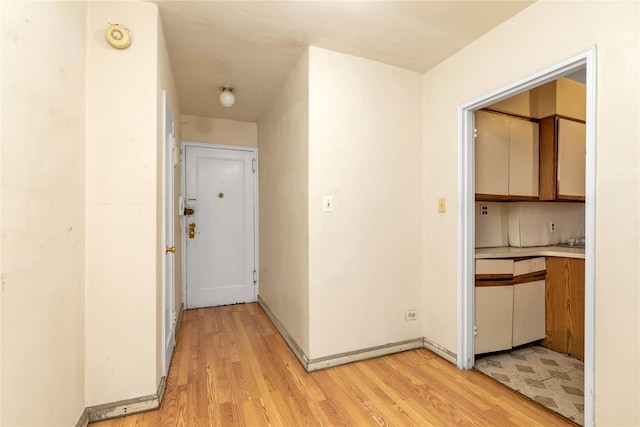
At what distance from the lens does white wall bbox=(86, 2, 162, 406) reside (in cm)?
163

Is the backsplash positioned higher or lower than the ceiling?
lower

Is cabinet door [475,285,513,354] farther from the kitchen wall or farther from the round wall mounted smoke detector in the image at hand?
the round wall mounted smoke detector

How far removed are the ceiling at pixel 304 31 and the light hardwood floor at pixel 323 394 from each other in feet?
7.77

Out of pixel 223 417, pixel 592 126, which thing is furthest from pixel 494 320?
pixel 223 417

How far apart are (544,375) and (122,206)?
9.87 ft

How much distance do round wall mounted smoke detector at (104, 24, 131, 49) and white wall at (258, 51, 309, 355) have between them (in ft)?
3.73

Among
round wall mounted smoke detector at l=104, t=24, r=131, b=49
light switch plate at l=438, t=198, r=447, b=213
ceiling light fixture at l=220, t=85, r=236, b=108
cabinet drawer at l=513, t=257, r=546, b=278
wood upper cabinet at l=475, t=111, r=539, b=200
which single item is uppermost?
ceiling light fixture at l=220, t=85, r=236, b=108

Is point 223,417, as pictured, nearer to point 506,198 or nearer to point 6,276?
point 6,276

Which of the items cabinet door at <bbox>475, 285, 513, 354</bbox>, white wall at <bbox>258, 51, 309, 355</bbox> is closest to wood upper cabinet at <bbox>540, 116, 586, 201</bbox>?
cabinet door at <bbox>475, 285, 513, 354</bbox>

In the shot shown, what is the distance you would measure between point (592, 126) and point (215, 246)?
3.59 m

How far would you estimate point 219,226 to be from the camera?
12.3 ft

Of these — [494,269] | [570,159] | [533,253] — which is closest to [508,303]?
[494,269]

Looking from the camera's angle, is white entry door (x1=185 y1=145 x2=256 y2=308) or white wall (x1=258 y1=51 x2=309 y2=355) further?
white entry door (x1=185 y1=145 x2=256 y2=308)

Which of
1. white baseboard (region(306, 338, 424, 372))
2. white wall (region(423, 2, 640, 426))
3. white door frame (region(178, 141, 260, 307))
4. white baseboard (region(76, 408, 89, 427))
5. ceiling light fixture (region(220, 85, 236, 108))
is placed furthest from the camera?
white door frame (region(178, 141, 260, 307))
